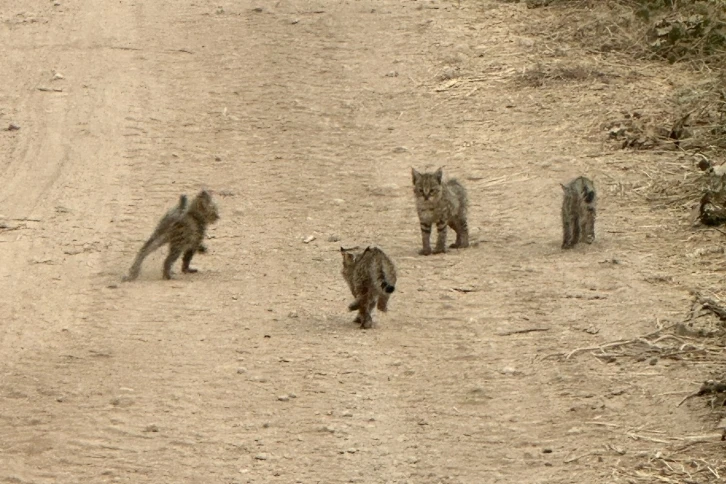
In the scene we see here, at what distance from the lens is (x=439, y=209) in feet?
40.6

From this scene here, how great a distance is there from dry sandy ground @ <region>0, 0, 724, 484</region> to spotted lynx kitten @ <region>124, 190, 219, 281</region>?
0.18 metres

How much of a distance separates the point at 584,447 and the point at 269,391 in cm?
193

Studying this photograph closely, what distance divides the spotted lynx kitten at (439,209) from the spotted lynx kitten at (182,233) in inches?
64.9

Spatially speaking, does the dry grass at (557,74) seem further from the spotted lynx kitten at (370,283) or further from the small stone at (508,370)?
the small stone at (508,370)

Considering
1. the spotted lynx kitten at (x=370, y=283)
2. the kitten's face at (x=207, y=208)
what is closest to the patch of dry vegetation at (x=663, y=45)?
the kitten's face at (x=207, y=208)

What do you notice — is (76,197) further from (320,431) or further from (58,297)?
(320,431)

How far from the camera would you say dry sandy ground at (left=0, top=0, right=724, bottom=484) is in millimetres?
8297

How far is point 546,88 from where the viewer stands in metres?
16.8

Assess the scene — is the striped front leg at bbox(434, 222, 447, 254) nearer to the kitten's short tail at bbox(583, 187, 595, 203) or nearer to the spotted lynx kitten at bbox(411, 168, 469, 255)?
the spotted lynx kitten at bbox(411, 168, 469, 255)

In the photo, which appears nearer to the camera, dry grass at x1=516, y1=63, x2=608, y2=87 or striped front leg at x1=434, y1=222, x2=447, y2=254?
striped front leg at x1=434, y1=222, x2=447, y2=254

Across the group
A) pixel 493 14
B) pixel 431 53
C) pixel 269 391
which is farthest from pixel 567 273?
pixel 493 14

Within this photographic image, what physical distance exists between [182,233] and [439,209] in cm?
205

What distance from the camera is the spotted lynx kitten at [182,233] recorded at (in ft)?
38.6

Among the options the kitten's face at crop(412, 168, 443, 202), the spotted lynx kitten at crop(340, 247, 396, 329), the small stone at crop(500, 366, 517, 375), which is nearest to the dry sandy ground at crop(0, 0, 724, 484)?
the small stone at crop(500, 366, 517, 375)
